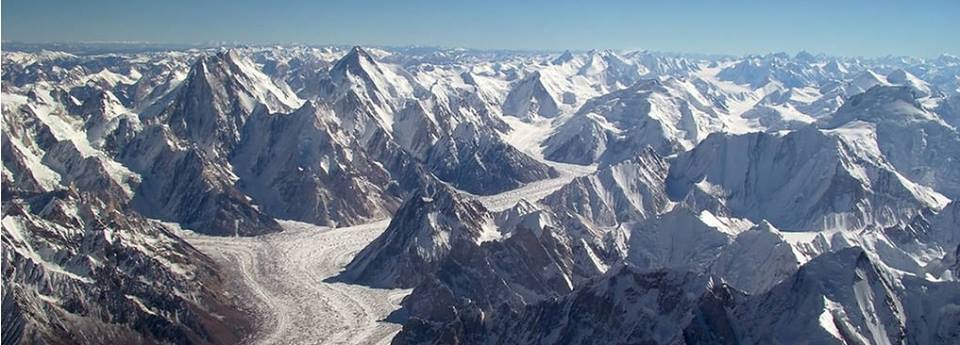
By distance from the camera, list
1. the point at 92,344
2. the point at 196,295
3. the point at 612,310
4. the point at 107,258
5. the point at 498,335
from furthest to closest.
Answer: the point at 196,295 < the point at 107,258 < the point at 92,344 < the point at 498,335 < the point at 612,310

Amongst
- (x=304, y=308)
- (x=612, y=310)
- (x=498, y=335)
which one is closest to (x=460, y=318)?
(x=498, y=335)

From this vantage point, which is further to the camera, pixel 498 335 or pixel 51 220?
pixel 51 220

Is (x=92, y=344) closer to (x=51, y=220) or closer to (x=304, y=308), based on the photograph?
(x=51, y=220)

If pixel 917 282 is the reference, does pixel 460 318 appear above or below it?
above

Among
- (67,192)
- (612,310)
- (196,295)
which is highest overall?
(67,192)

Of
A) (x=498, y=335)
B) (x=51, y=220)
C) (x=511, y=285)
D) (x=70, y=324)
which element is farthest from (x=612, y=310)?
(x=51, y=220)

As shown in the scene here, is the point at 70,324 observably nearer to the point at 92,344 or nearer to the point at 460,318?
the point at 92,344

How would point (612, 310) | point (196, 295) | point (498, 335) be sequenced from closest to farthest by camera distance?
point (612, 310)
point (498, 335)
point (196, 295)

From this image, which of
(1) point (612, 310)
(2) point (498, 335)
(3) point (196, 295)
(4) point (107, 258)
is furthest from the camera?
(3) point (196, 295)

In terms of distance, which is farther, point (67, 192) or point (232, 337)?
point (67, 192)
